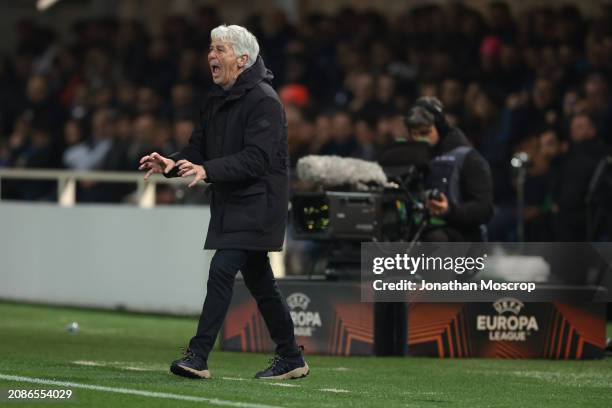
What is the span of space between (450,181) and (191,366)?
361 cm

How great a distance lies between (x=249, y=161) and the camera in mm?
8797

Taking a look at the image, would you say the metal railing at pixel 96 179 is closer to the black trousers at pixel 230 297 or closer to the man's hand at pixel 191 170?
the black trousers at pixel 230 297

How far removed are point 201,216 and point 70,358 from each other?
5.01 meters

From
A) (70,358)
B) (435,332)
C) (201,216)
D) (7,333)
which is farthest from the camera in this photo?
(201,216)

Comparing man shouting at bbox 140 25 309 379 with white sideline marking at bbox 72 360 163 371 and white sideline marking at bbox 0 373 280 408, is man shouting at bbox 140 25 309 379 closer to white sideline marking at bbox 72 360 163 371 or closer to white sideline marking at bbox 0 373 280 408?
white sideline marking at bbox 0 373 280 408

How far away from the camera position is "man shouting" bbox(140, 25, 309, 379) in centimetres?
886

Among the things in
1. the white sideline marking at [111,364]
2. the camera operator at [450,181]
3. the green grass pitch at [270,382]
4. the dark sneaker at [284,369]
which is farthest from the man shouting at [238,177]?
the camera operator at [450,181]

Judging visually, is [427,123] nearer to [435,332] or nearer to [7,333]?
[435,332]

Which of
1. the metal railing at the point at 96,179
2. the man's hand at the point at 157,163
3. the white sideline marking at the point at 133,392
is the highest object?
the metal railing at the point at 96,179

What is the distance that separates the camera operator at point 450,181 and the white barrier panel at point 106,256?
12.6 feet

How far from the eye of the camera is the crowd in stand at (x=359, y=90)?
631 inches

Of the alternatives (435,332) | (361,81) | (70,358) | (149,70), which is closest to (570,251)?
(435,332)

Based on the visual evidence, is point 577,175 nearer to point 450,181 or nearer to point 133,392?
point 450,181

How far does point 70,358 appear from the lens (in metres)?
10.7
